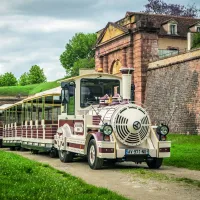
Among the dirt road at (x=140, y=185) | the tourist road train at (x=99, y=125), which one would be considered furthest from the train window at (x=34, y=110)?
the dirt road at (x=140, y=185)

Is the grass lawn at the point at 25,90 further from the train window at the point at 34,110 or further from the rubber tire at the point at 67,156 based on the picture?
the rubber tire at the point at 67,156

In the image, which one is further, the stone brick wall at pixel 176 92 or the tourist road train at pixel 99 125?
the stone brick wall at pixel 176 92

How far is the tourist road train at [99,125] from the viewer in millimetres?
13422

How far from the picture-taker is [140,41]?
39938 millimetres

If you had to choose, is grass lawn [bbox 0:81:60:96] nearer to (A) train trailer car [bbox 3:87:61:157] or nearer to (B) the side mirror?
(A) train trailer car [bbox 3:87:61:157]

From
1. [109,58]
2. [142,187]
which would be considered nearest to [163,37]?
[109,58]

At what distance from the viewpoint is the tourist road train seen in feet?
44.0

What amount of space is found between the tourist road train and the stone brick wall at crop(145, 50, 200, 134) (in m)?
14.9

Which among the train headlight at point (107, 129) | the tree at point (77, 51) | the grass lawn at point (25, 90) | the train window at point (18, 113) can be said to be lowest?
the train headlight at point (107, 129)

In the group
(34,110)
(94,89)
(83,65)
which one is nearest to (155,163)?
(94,89)

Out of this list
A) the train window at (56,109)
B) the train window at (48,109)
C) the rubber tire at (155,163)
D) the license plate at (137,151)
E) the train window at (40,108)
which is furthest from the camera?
the train window at (40,108)

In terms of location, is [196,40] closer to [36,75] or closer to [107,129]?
[107,129]

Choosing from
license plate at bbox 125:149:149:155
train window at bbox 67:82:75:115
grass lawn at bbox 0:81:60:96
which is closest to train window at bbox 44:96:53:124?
train window at bbox 67:82:75:115

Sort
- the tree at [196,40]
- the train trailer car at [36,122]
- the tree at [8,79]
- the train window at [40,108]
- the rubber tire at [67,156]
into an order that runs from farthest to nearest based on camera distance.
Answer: the tree at [8,79] → the tree at [196,40] → the train window at [40,108] → the train trailer car at [36,122] → the rubber tire at [67,156]
